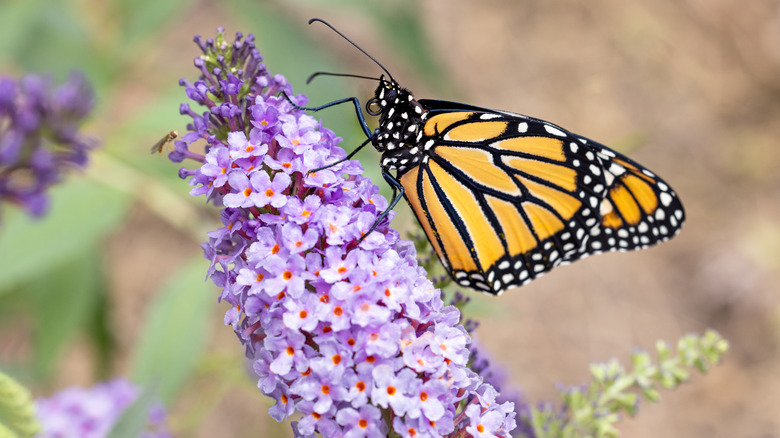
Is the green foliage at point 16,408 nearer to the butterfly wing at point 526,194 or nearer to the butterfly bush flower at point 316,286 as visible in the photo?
the butterfly bush flower at point 316,286

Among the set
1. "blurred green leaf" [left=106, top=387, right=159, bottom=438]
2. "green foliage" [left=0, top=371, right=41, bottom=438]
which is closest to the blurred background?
"blurred green leaf" [left=106, top=387, right=159, bottom=438]

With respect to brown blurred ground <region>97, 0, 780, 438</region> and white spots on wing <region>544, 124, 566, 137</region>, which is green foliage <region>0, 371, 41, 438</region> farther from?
brown blurred ground <region>97, 0, 780, 438</region>

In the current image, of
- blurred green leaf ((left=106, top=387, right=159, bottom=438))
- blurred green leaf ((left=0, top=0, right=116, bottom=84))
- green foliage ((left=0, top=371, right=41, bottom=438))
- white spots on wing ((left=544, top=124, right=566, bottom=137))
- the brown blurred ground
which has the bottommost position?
green foliage ((left=0, top=371, right=41, bottom=438))

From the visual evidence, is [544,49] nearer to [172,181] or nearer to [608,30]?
[608,30]

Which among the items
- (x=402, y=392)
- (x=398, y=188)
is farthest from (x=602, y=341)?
(x=402, y=392)

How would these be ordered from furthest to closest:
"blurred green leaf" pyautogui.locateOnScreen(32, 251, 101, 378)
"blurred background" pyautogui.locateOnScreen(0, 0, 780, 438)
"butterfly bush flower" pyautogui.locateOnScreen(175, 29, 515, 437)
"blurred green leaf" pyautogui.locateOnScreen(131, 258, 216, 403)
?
1. "blurred green leaf" pyautogui.locateOnScreen(32, 251, 101, 378)
2. "blurred background" pyautogui.locateOnScreen(0, 0, 780, 438)
3. "blurred green leaf" pyautogui.locateOnScreen(131, 258, 216, 403)
4. "butterfly bush flower" pyautogui.locateOnScreen(175, 29, 515, 437)

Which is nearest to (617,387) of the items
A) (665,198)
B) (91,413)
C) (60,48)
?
(665,198)

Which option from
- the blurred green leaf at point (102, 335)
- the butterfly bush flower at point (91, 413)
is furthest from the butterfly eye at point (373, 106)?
the blurred green leaf at point (102, 335)
